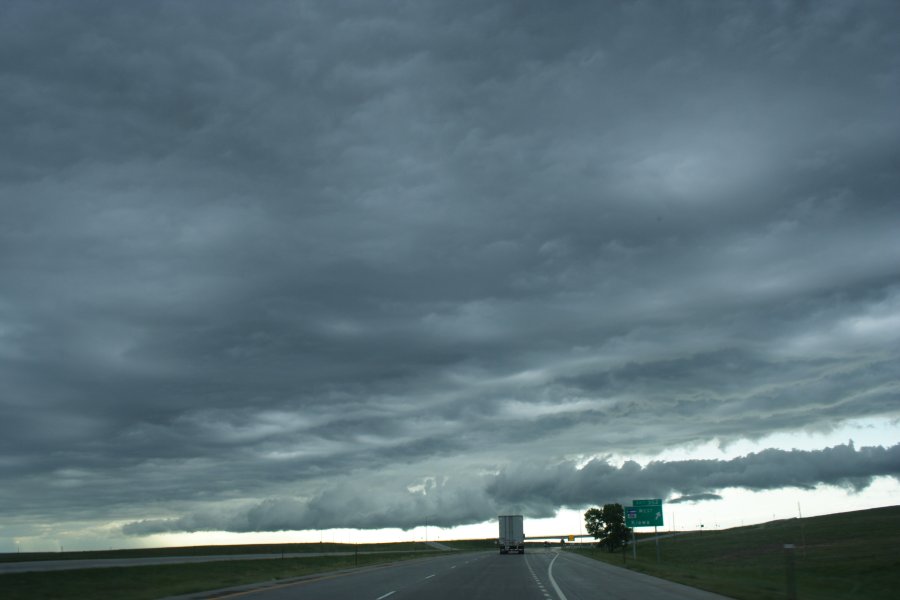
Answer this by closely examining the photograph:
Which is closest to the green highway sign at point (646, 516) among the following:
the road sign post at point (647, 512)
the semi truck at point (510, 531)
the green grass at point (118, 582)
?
the road sign post at point (647, 512)

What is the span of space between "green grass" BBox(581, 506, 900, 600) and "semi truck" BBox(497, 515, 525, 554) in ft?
37.1

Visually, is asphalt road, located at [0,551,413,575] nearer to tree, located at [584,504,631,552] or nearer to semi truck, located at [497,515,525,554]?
semi truck, located at [497,515,525,554]

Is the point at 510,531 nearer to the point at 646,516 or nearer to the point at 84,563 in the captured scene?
the point at 646,516

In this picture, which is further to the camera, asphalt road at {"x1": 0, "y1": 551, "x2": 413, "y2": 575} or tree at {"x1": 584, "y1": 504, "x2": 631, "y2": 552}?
tree at {"x1": 584, "y1": 504, "x2": 631, "y2": 552}

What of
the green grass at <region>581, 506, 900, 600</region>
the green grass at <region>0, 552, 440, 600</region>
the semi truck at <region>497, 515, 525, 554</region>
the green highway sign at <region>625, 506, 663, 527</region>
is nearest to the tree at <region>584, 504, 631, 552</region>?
the green grass at <region>581, 506, 900, 600</region>

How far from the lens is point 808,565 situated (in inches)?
3157

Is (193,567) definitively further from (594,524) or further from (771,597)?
(594,524)

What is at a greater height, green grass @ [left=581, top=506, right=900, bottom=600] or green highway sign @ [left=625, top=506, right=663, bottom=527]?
green highway sign @ [left=625, top=506, right=663, bottom=527]

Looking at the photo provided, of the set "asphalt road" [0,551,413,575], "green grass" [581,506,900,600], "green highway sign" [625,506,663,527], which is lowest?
"green grass" [581,506,900,600]

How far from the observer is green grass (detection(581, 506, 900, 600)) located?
37.5 meters

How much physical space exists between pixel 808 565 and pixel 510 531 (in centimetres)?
3673

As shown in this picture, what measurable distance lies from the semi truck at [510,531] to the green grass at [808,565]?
11.3 meters

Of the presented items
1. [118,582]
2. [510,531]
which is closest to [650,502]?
[510,531]

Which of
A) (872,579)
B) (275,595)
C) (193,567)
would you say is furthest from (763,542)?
(275,595)
